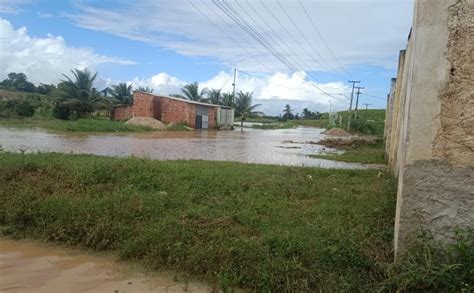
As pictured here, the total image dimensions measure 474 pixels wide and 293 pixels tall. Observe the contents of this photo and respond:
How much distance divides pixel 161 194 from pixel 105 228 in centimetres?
109

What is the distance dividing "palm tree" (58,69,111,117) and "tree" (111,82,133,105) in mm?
5309

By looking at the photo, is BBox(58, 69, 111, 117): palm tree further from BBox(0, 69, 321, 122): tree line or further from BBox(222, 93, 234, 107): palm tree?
BBox(222, 93, 234, 107): palm tree

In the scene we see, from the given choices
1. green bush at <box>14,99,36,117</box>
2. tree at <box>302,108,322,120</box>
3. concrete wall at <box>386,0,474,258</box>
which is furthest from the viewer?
tree at <box>302,108,322,120</box>

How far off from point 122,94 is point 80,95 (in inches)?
317

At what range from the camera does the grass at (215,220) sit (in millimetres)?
3701

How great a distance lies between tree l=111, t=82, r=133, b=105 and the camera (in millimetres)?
40100

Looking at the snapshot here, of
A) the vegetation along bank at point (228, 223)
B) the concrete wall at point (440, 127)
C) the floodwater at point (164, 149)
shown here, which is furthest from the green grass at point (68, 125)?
the concrete wall at point (440, 127)

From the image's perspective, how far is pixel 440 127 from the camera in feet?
11.7

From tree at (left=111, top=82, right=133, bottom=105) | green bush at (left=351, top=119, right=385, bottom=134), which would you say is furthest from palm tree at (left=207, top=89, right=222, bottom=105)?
green bush at (left=351, top=119, right=385, bottom=134)

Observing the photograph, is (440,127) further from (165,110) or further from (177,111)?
(165,110)

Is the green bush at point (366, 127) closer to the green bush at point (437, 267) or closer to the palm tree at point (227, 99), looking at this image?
the palm tree at point (227, 99)

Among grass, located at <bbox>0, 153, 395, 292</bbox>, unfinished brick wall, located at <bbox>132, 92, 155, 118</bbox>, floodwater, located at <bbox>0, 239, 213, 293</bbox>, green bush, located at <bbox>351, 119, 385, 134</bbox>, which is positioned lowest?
floodwater, located at <bbox>0, 239, 213, 293</bbox>

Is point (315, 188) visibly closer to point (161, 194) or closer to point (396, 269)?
point (161, 194)

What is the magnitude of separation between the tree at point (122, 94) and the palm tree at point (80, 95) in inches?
209
